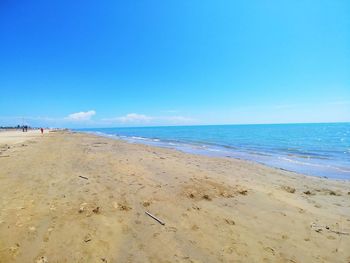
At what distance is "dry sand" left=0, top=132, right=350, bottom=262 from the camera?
461 cm

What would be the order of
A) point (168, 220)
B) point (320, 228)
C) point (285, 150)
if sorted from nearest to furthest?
point (320, 228) < point (168, 220) < point (285, 150)

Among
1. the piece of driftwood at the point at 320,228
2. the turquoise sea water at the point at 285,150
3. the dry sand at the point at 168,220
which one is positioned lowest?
the turquoise sea water at the point at 285,150

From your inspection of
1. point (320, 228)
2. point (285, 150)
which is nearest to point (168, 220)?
point (320, 228)

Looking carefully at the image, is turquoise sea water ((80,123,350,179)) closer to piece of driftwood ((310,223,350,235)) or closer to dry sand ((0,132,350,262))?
dry sand ((0,132,350,262))

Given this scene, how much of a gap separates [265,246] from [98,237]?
363 cm

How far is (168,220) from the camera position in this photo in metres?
6.03

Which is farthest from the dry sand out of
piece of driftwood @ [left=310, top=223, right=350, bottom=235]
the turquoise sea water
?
the turquoise sea water

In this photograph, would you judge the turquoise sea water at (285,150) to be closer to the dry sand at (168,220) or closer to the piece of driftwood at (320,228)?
the dry sand at (168,220)

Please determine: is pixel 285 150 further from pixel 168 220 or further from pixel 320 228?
pixel 168 220

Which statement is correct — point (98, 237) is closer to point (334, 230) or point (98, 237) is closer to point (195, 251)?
point (195, 251)

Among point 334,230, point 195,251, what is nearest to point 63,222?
point 195,251

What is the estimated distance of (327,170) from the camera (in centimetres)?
1541

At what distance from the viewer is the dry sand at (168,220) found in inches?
182

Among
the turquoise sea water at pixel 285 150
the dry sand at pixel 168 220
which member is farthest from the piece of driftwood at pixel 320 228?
the turquoise sea water at pixel 285 150
